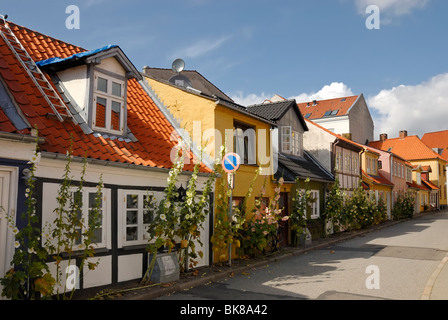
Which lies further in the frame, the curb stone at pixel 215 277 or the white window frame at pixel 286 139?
the white window frame at pixel 286 139

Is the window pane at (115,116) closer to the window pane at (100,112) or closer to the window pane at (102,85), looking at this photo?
the window pane at (100,112)

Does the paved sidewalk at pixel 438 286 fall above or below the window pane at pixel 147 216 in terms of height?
below

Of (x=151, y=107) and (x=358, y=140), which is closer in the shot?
(x=151, y=107)

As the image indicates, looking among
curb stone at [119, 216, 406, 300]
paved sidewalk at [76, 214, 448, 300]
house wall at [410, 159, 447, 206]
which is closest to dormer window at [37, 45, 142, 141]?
paved sidewalk at [76, 214, 448, 300]

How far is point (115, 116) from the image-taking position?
979 centimetres

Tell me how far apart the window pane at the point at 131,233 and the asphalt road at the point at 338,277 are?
1576 millimetres

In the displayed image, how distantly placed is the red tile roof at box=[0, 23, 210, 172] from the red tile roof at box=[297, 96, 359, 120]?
3963cm

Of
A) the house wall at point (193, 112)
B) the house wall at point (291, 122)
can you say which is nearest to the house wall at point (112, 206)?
the house wall at point (193, 112)

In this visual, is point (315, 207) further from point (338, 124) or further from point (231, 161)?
point (338, 124)

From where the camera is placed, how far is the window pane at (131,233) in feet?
29.3

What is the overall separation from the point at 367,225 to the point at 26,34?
72.3ft

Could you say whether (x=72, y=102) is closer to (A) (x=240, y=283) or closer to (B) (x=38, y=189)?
(B) (x=38, y=189)

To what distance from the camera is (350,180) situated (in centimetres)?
2550

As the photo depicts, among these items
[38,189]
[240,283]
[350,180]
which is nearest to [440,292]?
[240,283]
